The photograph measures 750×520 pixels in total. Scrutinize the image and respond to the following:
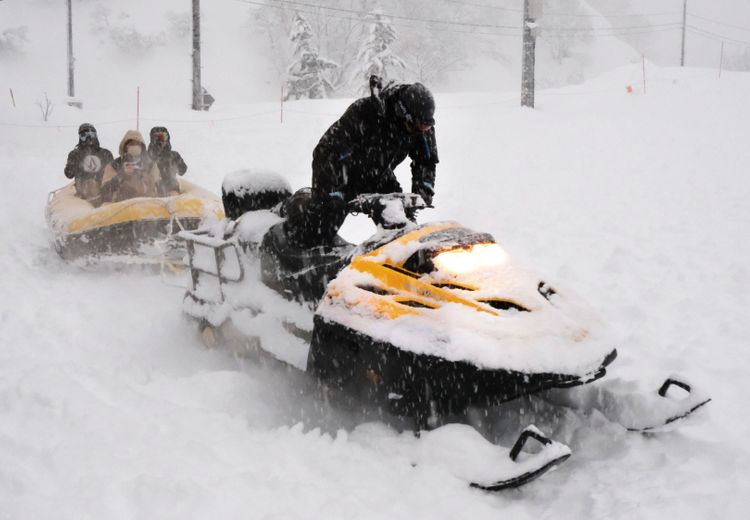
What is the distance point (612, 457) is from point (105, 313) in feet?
14.4

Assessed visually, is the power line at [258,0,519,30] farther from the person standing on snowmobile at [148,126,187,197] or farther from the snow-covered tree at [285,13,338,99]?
the person standing on snowmobile at [148,126,187,197]

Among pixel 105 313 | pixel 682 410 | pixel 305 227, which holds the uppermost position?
pixel 305 227

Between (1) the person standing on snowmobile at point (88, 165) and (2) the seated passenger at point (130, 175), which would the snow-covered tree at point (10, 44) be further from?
(2) the seated passenger at point (130, 175)

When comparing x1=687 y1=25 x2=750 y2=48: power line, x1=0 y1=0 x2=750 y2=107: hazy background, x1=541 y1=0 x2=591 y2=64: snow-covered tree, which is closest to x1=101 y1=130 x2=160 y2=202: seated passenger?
x1=0 y1=0 x2=750 y2=107: hazy background

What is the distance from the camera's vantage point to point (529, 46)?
17.2m

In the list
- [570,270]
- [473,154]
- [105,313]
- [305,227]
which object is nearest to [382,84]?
[305,227]

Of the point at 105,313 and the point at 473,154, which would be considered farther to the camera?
the point at 473,154

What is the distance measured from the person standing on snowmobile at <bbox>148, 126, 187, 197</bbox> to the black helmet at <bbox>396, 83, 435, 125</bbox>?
17.3 ft

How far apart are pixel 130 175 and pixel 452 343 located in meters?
6.54

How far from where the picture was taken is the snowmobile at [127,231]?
254 inches

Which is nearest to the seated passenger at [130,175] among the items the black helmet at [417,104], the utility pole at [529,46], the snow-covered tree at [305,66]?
the black helmet at [417,104]

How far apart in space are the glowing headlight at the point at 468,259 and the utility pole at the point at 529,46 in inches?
599

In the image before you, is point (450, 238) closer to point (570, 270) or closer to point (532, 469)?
point (532, 469)

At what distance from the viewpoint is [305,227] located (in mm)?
3785
